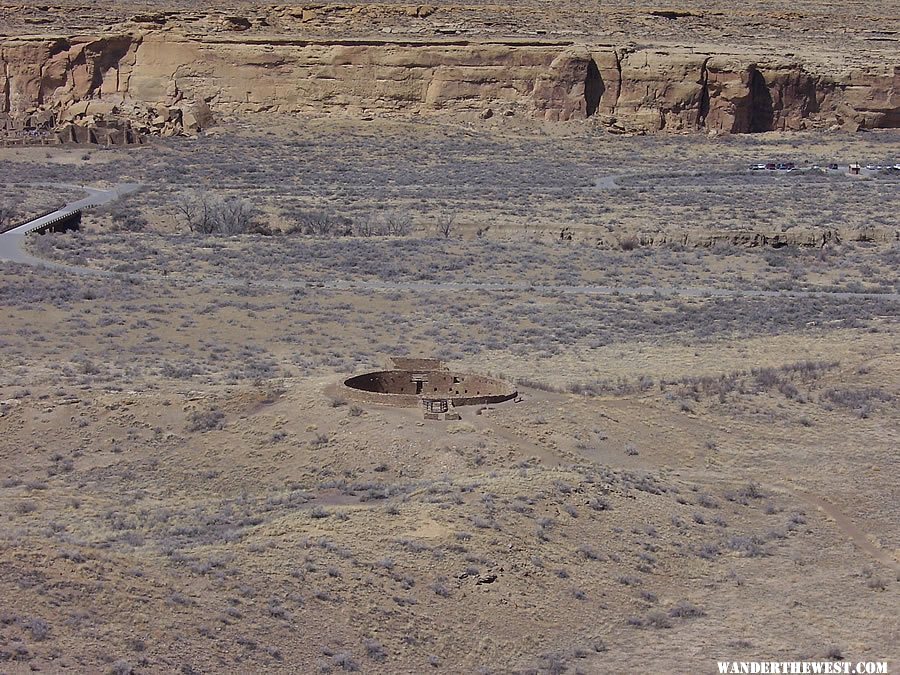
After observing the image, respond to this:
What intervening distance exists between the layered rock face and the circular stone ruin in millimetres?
42716

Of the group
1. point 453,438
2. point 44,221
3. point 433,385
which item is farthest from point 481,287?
point 453,438

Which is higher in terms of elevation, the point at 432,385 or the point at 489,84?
the point at 489,84

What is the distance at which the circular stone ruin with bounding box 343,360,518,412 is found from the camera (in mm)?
18969

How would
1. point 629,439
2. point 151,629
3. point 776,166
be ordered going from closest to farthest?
point 151,629
point 629,439
point 776,166

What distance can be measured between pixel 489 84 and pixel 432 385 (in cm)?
4329

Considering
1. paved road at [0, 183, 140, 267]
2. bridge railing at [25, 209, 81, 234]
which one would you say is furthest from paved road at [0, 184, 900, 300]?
bridge railing at [25, 209, 81, 234]

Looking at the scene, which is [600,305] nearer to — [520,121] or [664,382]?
[664,382]

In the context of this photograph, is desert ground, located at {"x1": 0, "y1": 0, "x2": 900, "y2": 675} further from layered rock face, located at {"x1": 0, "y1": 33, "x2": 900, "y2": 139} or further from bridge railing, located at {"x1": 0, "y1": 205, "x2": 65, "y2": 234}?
layered rock face, located at {"x1": 0, "y1": 33, "x2": 900, "y2": 139}

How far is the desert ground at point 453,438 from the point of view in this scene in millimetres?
12578

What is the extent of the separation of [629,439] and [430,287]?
13.3 meters

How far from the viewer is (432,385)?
19859 mm

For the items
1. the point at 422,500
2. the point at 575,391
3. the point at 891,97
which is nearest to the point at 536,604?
the point at 422,500

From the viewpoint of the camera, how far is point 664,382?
22.1m

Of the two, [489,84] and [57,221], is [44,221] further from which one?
[489,84]
